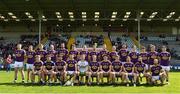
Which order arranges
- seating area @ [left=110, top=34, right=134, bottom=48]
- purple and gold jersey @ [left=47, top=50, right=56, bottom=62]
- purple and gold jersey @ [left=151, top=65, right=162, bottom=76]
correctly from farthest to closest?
seating area @ [left=110, top=34, right=134, bottom=48], purple and gold jersey @ [left=47, top=50, right=56, bottom=62], purple and gold jersey @ [left=151, top=65, right=162, bottom=76]

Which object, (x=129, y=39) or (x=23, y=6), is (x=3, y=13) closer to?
(x=23, y=6)

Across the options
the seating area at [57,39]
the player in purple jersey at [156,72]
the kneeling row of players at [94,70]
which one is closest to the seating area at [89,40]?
the seating area at [57,39]

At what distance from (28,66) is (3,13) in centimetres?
2953

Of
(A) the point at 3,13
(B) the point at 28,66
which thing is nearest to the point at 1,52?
(A) the point at 3,13

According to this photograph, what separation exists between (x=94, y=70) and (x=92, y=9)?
24090 mm

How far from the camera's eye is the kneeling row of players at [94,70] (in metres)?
18.5

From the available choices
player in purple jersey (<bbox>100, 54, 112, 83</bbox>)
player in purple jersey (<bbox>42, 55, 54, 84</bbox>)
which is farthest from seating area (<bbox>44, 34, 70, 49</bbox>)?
player in purple jersey (<bbox>100, 54, 112, 83</bbox>)

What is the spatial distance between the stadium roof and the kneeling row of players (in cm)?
1925

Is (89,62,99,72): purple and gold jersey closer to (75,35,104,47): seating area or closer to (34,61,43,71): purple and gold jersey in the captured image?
(34,61,43,71): purple and gold jersey

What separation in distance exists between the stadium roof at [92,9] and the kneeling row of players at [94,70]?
63.1ft

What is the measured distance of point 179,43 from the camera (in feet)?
173

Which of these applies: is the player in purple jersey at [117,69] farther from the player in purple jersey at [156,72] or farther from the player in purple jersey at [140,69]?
the player in purple jersey at [156,72]

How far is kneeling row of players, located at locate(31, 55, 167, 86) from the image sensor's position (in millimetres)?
18516

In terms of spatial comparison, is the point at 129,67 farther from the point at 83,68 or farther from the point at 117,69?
the point at 83,68
